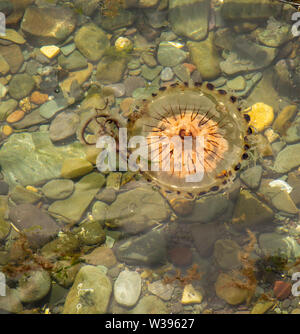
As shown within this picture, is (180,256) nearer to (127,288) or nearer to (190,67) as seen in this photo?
(127,288)

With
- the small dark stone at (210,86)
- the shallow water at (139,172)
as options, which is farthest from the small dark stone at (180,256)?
the small dark stone at (210,86)

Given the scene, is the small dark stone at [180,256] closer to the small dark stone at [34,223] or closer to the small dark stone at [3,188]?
the small dark stone at [34,223]

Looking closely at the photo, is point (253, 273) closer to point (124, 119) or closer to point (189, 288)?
point (189, 288)

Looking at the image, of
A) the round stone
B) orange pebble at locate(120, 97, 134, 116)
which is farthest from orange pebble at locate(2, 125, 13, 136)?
the round stone

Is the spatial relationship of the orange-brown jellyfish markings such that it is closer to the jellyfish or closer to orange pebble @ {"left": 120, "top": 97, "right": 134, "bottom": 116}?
the jellyfish

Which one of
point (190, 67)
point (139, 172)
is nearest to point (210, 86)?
point (139, 172)

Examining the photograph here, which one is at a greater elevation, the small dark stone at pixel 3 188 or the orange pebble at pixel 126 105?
the orange pebble at pixel 126 105
